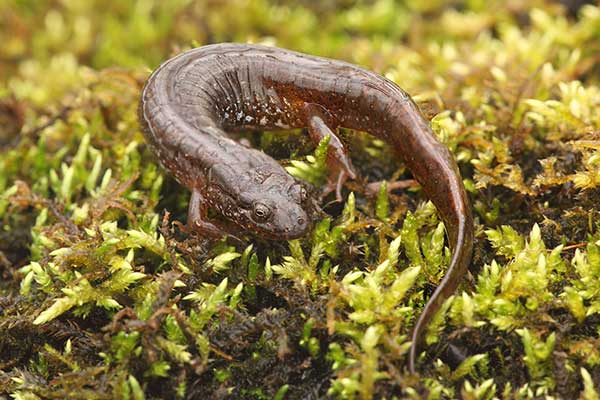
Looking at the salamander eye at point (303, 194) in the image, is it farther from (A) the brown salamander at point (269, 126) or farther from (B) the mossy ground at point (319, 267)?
(B) the mossy ground at point (319, 267)

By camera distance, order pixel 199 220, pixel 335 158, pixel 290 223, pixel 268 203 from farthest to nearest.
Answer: pixel 335 158, pixel 199 220, pixel 268 203, pixel 290 223

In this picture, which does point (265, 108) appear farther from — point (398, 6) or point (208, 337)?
point (398, 6)

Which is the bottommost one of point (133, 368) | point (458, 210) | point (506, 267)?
point (133, 368)

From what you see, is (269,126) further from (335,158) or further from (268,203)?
(268,203)

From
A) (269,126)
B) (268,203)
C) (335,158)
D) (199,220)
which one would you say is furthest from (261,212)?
(269,126)

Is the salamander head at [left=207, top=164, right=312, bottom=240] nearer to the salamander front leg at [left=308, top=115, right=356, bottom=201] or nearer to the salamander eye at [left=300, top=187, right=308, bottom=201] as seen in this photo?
the salamander eye at [left=300, top=187, right=308, bottom=201]

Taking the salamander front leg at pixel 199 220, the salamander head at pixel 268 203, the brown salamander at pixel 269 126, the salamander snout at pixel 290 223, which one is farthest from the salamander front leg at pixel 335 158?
the salamander front leg at pixel 199 220

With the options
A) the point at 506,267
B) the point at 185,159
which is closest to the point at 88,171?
the point at 185,159
